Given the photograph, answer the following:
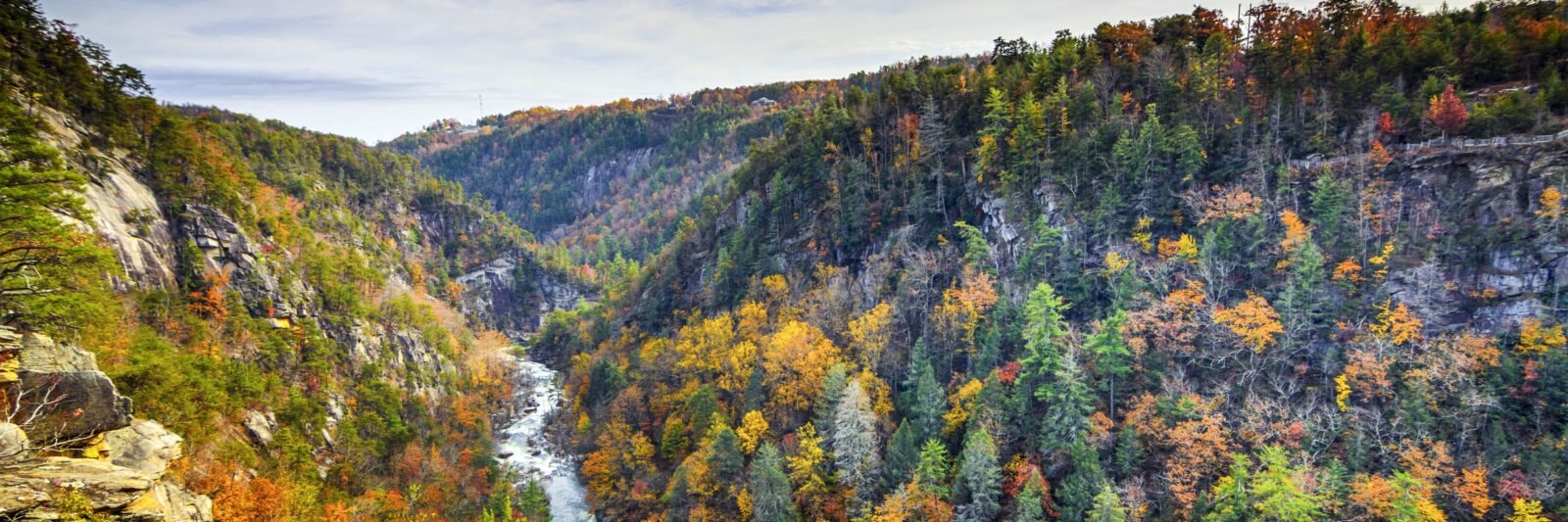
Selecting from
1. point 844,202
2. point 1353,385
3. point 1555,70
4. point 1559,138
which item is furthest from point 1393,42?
point 844,202

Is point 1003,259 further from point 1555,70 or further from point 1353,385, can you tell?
point 1555,70

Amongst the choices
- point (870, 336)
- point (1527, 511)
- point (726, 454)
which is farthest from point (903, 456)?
point (1527, 511)

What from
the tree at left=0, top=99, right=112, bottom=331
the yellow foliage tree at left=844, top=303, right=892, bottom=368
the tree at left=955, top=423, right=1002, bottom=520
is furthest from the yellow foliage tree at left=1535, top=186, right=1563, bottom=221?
the tree at left=0, top=99, right=112, bottom=331

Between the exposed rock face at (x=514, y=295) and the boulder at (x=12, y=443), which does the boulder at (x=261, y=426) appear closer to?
the boulder at (x=12, y=443)

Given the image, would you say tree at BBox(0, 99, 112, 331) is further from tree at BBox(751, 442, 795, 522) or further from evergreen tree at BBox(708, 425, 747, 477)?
tree at BBox(751, 442, 795, 522)

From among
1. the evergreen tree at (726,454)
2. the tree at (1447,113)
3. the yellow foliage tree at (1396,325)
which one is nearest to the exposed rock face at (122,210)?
the evergreen tree at (726,454)
